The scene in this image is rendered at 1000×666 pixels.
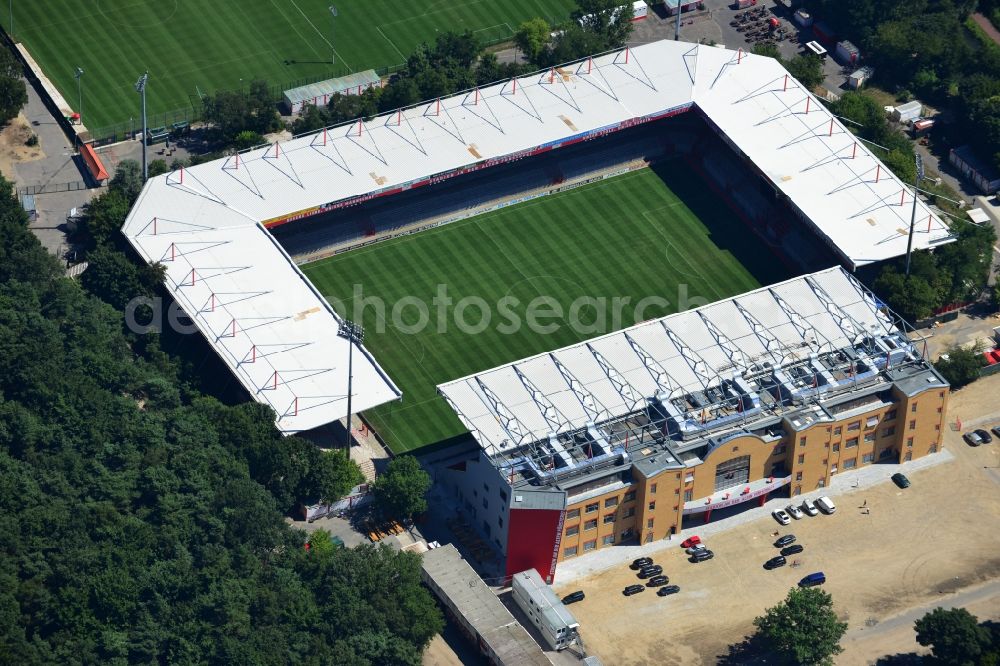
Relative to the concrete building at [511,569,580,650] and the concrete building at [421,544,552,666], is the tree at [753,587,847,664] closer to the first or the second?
the concrete building at [511,569,580,650]

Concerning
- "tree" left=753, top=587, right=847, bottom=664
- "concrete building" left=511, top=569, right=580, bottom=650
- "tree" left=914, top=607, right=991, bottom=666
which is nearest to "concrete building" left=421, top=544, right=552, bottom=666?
"concrete building" left=511, top=569, right=580, bottom=650

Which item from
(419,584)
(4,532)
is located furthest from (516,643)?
(4,532)

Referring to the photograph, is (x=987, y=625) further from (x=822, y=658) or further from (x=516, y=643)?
(x=516, y=643)

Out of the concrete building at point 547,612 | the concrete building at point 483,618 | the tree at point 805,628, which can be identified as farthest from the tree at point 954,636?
the concrete building at point 483,618

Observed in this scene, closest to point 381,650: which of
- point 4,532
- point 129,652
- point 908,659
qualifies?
point 129,652

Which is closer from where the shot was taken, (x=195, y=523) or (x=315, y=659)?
(x=315, y=659)

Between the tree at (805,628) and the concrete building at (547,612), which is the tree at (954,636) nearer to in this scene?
the tree at (805,628)

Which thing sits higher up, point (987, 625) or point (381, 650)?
point (987, 625)
